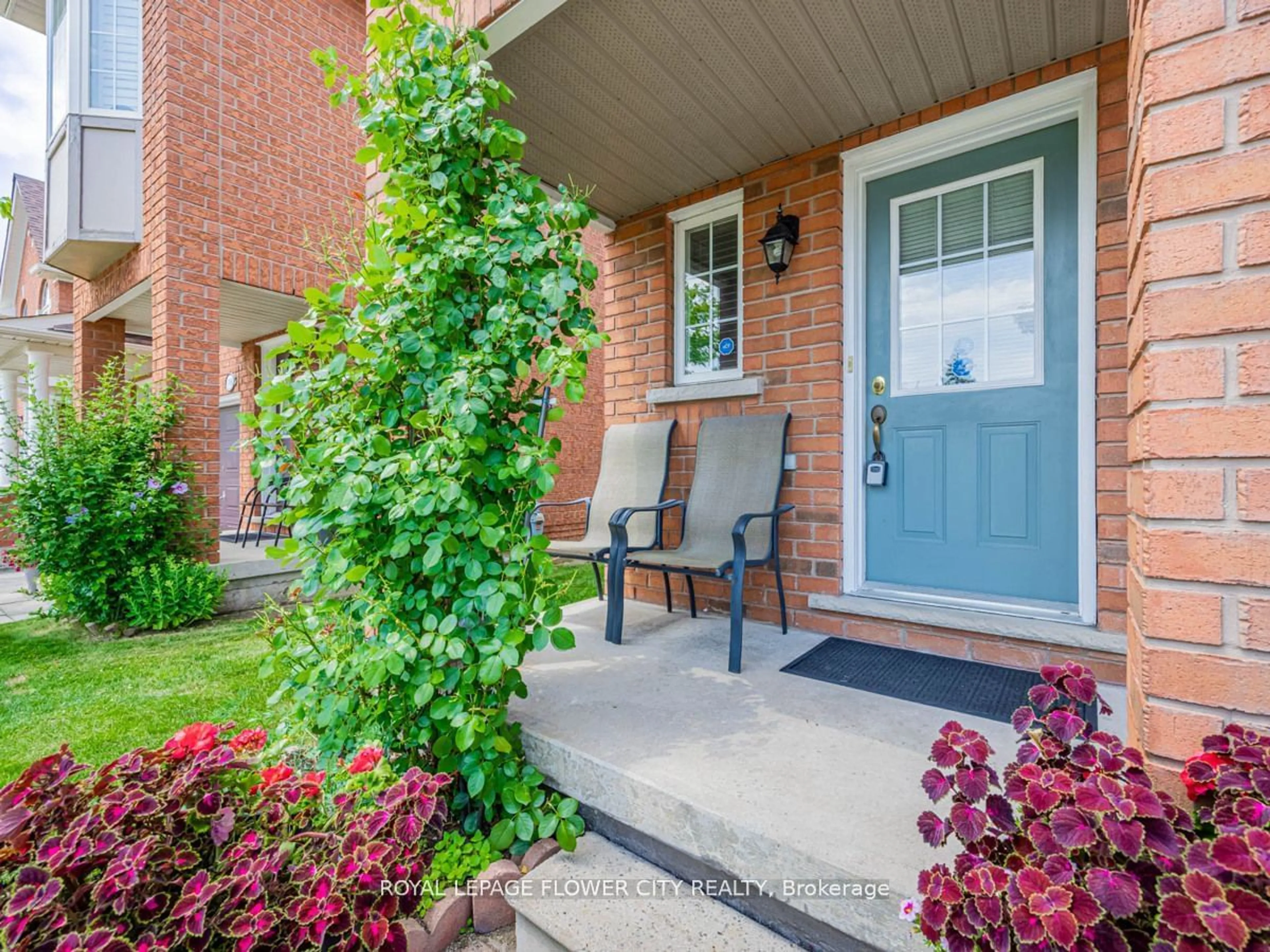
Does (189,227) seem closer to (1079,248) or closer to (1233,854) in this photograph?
(1079,248)

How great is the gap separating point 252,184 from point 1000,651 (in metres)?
6.06

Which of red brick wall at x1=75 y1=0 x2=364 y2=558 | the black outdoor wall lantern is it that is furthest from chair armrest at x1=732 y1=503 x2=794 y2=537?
red brick wall at x1=75 y1=0 x2=364 y2=558

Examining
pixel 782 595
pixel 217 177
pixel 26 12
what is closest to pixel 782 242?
pixel 782 595

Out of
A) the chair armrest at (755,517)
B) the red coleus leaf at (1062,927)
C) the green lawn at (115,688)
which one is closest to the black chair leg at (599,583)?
the chair armrest at (755,517)

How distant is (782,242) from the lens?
9.45 ft

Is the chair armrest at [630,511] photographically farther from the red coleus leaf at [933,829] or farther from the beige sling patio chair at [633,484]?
the red coleus leaf at [933,829]

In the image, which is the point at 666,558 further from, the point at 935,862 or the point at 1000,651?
the point at 935,862

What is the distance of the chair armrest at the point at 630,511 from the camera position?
267 cm

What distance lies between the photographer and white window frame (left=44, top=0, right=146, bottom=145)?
468 centimetres

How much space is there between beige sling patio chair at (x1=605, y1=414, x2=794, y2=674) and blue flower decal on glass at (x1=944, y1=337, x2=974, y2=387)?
0.73 m

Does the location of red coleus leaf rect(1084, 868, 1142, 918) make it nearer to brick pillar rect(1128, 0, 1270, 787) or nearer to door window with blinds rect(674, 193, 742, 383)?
brick pillar rect(1128, 0, 1270, 787)

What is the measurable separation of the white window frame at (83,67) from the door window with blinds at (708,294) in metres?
4.63

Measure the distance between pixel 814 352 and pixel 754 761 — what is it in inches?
77.7

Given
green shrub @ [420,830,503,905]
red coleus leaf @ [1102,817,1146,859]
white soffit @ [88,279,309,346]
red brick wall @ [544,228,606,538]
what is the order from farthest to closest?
red brick wall @ [544,228,606,538] → white soffit @ [88,279,309,346] → green shrub @ [420,830,503,905] → red coleus leaf @ [1102,817,1146,859]
